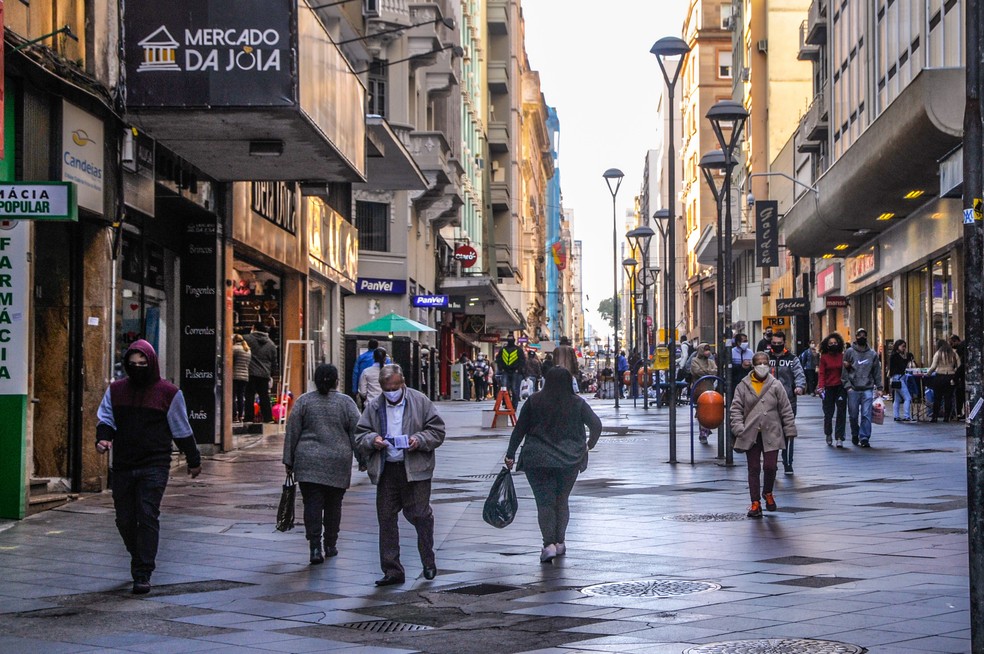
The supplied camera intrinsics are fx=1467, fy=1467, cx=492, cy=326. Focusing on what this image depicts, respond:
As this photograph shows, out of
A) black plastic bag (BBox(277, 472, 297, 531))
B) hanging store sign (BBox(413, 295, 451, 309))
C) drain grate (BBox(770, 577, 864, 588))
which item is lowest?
drain grate (BBox(770, 577, 864, 588))

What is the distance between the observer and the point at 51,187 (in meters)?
11.2

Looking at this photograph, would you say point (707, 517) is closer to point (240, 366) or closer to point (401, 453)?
point (401, 453)

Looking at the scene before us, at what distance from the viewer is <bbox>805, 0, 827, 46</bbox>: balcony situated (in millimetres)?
49188

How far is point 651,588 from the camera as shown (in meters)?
9.36

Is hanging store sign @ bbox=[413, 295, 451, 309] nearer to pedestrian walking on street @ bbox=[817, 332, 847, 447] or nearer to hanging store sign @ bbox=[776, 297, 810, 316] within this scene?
hanging store sign @ bbox=[776, 297, 810, 316]

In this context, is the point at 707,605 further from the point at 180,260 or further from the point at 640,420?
the point at 640,420

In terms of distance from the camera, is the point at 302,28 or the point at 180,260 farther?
the point at 180,260

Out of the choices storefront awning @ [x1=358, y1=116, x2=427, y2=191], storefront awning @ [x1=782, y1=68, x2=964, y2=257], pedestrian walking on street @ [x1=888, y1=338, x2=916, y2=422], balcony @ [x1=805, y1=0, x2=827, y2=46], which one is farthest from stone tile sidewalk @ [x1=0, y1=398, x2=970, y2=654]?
balcony @ [x1=805, y1=0, x2=827, y2=46]

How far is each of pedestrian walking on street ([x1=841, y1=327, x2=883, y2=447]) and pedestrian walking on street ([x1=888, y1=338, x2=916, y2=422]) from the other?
7512 mm

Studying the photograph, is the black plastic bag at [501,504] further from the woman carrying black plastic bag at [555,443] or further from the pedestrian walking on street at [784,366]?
the pedestrian walking on street at [784,366]

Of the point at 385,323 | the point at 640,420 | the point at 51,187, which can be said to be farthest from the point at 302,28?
the point at 640,420

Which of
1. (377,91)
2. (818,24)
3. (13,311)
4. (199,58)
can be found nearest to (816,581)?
(13,311)

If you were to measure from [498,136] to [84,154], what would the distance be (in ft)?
214

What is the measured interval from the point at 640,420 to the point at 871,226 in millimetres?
10949
